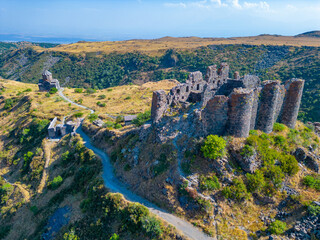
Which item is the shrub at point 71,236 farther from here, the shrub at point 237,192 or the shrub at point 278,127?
the shrub at point 278,127

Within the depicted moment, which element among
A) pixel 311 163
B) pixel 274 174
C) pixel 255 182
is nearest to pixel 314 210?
pixel 274 174

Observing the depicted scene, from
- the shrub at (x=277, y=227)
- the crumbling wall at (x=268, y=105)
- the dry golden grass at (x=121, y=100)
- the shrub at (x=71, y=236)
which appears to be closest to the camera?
the shrub at (x=277, y=227)

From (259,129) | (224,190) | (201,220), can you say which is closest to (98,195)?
(201,220)

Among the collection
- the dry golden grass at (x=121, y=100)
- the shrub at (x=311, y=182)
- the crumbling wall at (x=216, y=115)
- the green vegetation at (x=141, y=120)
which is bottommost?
the dry golden grass at (x=121, y=100)

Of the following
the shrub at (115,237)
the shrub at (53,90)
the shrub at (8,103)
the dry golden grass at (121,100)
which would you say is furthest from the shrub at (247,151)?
the shrub at (8,103)

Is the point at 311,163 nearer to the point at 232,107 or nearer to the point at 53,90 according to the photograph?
the point at 232,107

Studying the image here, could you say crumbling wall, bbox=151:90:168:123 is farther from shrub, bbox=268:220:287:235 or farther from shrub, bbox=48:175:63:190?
shrub, bbox=48:175:63:190

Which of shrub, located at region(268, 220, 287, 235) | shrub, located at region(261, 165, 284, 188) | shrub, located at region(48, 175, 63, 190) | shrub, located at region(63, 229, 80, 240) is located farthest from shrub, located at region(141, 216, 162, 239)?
shrub, located at region(48, 175, 63, 190)

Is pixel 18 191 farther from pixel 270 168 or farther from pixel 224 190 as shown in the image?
pixel 270 168
